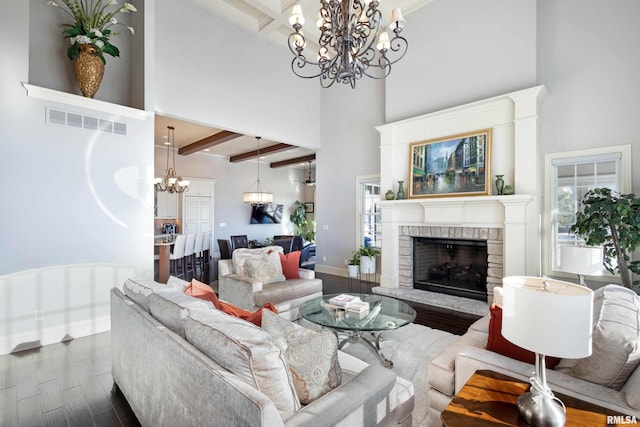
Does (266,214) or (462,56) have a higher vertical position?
(462,56)

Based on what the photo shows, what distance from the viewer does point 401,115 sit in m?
5.56

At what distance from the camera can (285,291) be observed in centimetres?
384

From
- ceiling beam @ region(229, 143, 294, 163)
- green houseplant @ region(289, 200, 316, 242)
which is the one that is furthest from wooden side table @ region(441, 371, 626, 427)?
green houseplant @ region(289, 200, 316, 242)

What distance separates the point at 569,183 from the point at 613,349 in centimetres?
370

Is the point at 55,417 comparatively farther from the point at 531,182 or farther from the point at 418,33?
the point at 418,33

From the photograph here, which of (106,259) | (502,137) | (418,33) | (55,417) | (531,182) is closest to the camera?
(55,417)

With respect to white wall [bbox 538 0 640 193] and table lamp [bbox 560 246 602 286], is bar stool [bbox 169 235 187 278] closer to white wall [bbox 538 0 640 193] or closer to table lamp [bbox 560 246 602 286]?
table lamp [bbox 560 246 602 286]

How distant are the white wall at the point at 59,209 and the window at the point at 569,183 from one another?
223 inches

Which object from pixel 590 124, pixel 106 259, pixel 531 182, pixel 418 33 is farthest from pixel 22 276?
pixel 590 124

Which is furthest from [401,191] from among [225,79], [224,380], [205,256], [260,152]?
[205,256]

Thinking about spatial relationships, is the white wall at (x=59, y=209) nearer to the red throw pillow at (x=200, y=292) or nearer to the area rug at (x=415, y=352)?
the red throw pillow at (x=200, y=292)

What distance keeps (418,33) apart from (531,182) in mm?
3235

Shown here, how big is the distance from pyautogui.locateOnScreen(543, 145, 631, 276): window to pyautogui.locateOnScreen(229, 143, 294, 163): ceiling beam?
533 centimetres

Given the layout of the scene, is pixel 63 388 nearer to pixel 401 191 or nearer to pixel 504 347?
pixel 504 347
